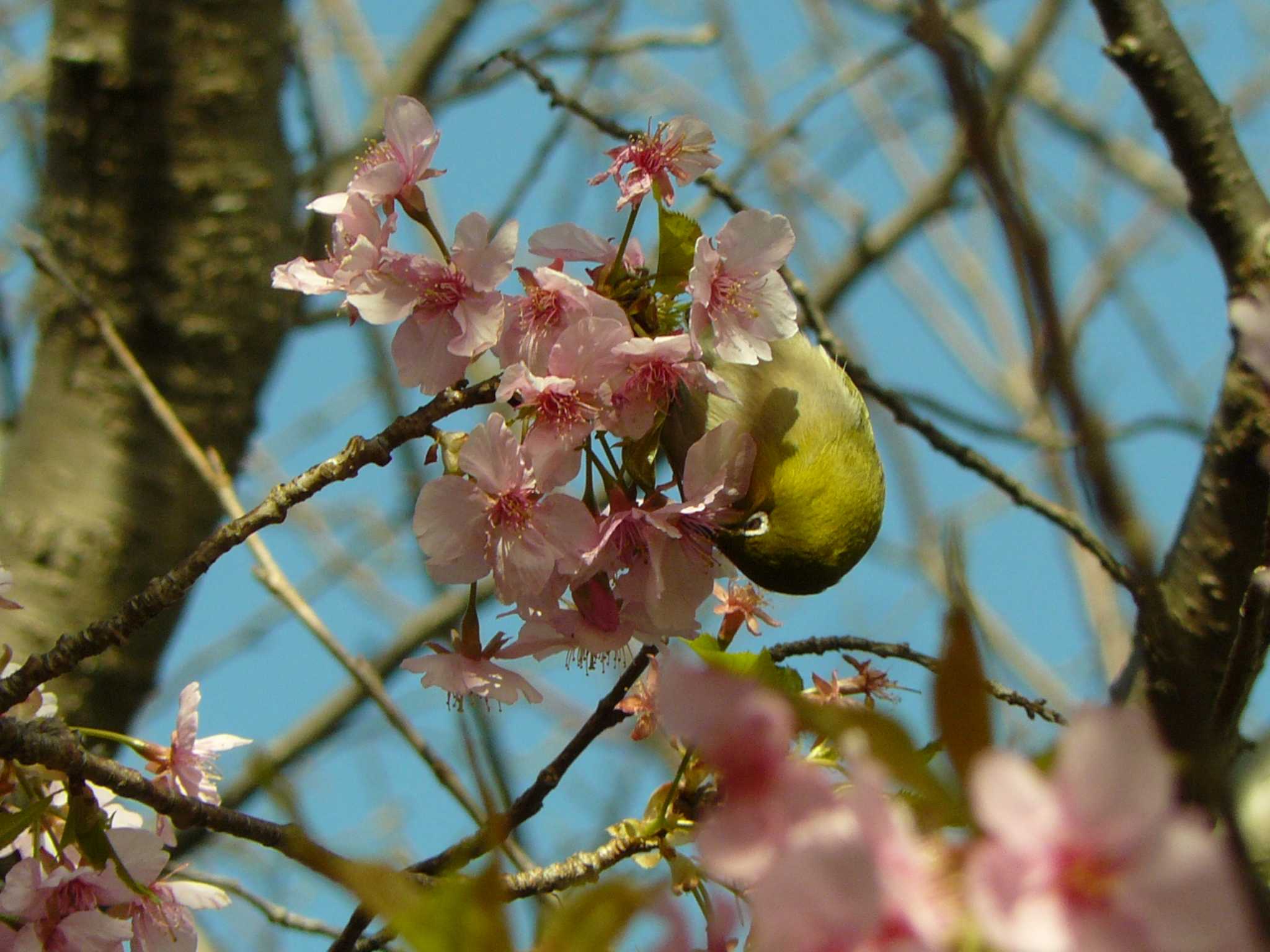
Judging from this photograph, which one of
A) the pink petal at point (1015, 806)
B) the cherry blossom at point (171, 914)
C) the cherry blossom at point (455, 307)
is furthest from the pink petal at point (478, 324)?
the pink petal at point (1015, 806)

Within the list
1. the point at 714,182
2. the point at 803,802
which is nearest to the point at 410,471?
the point at 714,182

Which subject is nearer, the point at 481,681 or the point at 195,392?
the point at 481,681

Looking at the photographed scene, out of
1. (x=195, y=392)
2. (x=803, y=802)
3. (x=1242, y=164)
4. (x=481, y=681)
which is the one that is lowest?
(x=481, y=681)

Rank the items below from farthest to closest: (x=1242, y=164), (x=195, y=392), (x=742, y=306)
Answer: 1. (x=195, y=392)
2. (x=1242, y=164)
3. (x=742, y=306)

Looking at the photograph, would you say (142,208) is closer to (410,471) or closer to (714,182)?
(410,471)

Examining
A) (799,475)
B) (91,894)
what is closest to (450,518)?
(91,894)

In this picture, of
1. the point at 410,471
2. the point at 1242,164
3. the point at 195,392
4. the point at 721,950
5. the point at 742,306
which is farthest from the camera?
the point at 410,471
